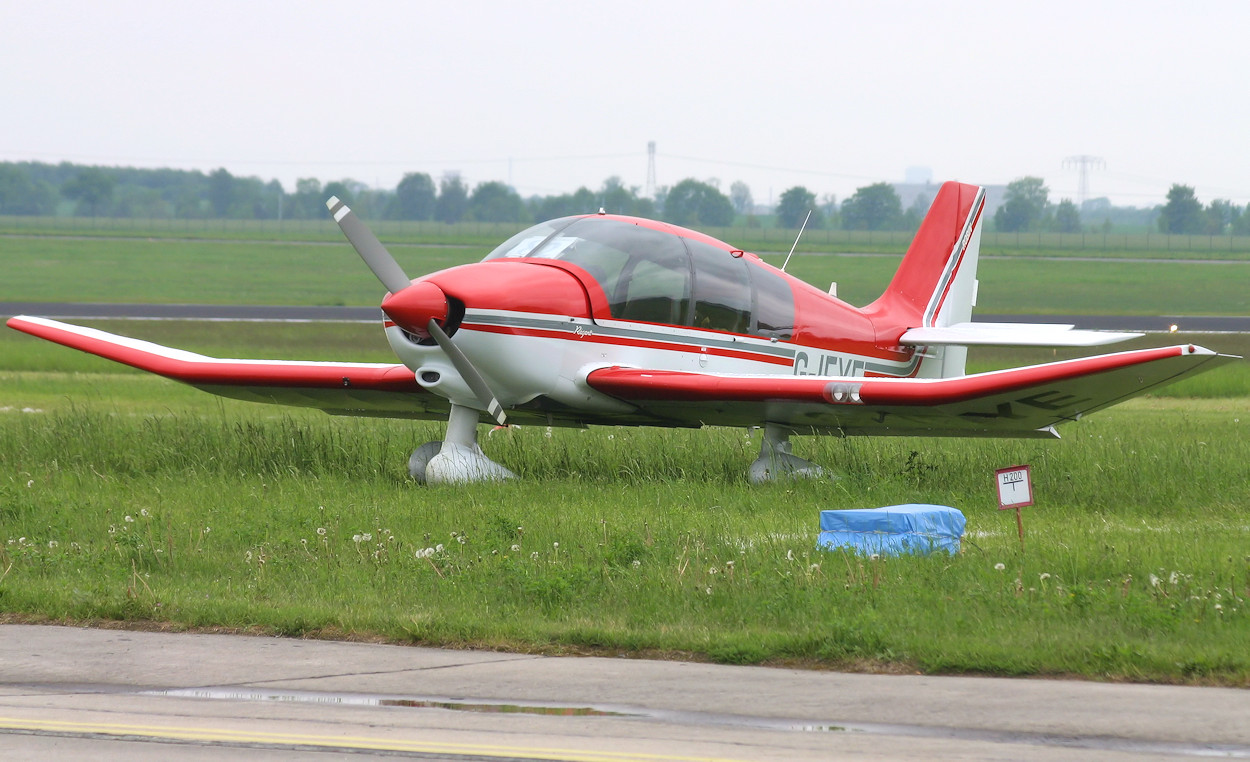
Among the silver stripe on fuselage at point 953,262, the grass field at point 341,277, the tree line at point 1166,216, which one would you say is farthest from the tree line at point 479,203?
the silver stripe on fuselage at point 953,262

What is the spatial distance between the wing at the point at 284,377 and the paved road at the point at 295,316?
26921 millimetres

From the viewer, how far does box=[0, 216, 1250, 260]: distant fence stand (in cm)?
9144

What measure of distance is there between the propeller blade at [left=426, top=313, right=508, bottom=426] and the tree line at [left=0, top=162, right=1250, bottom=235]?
79.1 m

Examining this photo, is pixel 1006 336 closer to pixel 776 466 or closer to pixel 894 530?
pixel 776 466

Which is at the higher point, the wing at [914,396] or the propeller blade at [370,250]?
the propeller blade at [370,250]

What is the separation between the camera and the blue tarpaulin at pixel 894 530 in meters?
8.34

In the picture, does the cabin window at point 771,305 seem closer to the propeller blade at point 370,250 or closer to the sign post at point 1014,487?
the propeller blade at point 370,250

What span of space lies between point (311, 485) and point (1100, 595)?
685 cm

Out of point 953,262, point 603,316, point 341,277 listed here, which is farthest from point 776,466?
point 341,277

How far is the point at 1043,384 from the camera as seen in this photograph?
1023 centimetres

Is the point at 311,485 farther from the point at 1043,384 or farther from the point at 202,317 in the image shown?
the point at 202,317

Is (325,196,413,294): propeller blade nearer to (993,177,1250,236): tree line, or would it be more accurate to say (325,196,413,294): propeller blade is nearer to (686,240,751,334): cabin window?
(686,240,751,334): cabin window

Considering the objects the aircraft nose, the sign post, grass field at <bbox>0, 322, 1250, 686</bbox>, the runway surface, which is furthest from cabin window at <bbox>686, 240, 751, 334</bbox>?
the runway surface

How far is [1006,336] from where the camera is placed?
1362 centimetres
